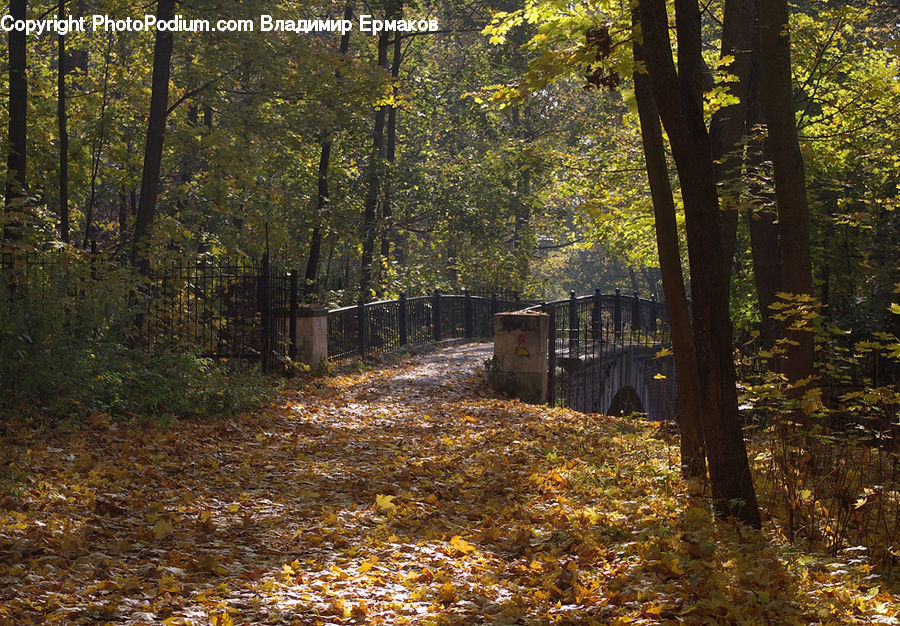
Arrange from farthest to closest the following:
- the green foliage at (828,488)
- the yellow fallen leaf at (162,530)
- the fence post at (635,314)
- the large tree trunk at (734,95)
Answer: the fence post at (635,314) < the large tree trunk at (734,95) < the yellow fallen leaf at (162,530) < the green foliage at (828,488)

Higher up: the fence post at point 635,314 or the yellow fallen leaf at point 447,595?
the fence post at point 635,314

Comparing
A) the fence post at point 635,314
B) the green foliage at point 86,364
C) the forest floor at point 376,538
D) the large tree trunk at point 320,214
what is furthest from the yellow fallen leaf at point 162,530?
the fence post at point 635,314

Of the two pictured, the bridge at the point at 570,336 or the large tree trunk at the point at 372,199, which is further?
the large tree trunk at the point at 372,199

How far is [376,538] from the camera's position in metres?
5.85

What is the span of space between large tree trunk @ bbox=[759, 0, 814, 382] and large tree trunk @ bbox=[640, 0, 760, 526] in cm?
272

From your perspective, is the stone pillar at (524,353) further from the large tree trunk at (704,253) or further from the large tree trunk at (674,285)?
the large tree trunk at (704,253)

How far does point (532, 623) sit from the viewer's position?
411 centimetres

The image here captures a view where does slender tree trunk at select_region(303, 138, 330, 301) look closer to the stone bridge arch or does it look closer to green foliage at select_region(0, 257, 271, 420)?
the stone bridge arch

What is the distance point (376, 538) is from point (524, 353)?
8.55 m

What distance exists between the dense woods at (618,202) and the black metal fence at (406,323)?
1.97m

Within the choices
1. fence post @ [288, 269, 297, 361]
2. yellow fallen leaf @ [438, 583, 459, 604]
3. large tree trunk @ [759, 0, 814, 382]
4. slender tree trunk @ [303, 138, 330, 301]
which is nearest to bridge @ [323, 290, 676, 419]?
fence post @ [288, 269, 297, 361]

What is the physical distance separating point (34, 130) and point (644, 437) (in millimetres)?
12862

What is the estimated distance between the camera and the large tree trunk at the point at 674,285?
6762 millimetres

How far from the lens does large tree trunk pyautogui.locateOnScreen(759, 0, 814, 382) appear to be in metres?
7.74
